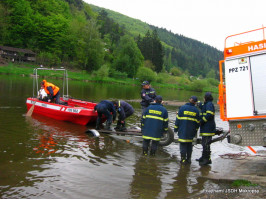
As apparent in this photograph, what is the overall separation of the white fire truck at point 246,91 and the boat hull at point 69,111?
766 cm

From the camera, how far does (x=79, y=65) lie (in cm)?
8156

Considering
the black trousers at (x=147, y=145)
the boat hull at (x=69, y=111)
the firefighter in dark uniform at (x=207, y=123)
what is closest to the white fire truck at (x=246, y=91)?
the firefighter in dark uniform at (x=207, y=123)

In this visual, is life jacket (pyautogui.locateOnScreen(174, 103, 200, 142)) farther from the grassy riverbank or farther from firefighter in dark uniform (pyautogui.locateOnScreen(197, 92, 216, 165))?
the grassy riverbank

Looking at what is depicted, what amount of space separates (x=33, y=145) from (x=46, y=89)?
682 cm

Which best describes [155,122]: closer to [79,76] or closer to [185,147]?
[185,147]

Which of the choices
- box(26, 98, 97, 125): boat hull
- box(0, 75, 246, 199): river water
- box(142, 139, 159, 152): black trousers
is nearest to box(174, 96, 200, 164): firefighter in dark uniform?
box(0, 75, 246, 199): river water

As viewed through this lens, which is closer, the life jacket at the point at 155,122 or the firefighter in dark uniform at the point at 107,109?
the life jacket at the point at 155,122

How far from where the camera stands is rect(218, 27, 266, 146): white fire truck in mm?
6602

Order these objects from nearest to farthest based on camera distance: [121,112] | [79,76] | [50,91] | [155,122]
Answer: [155,122] → [121,112] → [50,91] → [79,76]

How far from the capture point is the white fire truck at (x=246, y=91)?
6602 millimetres

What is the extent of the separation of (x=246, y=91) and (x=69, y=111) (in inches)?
367

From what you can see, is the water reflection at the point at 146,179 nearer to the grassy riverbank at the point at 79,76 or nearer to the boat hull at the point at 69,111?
the boat hull at the point at 69,111

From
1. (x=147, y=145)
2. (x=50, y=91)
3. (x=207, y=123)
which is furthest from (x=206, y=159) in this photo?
(x=50, y=91)

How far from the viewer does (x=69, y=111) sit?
45.6ft
